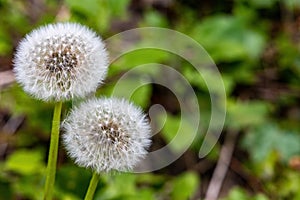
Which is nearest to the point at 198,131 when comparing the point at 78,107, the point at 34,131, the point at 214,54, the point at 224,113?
the point at 224,113

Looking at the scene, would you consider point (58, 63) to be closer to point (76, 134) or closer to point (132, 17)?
point (76, 134)

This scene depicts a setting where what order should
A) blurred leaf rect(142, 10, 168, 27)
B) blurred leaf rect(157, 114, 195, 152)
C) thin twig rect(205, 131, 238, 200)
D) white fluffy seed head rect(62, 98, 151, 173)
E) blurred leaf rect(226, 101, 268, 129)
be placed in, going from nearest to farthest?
white fluffy seed head rect(62, 98, 151, 173) < blurred leaf rect(157, 114, 195, 152) < thin twig rect(205, 131, 238, 200) < blurred leaf rect(226, 101, 268, 129) < blurred leaf rect(142, 10, 168, 27)

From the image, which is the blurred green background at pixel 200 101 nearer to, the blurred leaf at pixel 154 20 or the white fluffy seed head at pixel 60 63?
the blurred leaf at pixel 154 20

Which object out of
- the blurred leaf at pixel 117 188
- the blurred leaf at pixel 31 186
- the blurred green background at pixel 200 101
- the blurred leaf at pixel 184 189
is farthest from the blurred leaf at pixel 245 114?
the blurred leaf at pixel 31 186

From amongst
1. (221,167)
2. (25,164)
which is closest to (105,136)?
(25,164)

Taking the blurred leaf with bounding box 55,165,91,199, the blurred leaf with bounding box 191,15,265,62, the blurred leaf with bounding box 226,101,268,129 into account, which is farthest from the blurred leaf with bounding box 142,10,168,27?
the blurred leaf with bounding box 55,165,91,199

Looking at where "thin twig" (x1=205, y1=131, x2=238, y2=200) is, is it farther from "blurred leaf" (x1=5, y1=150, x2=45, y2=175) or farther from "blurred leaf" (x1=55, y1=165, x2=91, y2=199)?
"blurred leaf" (x1=55, y1=165, x2=91, y2=199)

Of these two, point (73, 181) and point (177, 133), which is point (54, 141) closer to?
point (73, 181)
